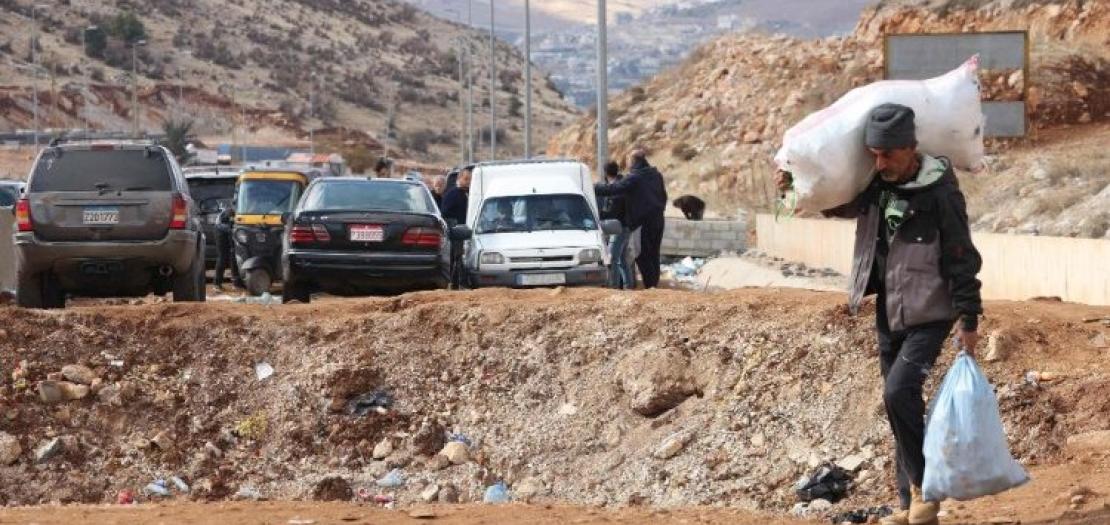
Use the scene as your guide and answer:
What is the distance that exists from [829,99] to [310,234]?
42442 mm

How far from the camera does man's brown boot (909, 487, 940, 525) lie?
897 cm

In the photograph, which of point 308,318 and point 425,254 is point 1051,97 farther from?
point 308,318

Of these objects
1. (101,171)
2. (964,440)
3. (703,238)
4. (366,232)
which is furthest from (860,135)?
(703,238)

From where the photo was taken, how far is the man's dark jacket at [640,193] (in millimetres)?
22984

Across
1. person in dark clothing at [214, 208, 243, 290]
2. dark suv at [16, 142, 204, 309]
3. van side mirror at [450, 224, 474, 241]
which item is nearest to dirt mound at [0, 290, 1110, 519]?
dark suv at [16, 142, 204, 309]

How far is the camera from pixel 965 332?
344 inches

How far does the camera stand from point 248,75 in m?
129

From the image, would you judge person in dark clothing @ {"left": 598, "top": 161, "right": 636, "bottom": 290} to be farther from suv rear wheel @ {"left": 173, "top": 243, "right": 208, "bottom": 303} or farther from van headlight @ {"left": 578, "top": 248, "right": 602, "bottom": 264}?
suv rear wheel @ {"left": 173, "top": 243, "right": 208, "bottom": 303}

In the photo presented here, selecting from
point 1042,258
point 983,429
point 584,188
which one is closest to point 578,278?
point 584,188

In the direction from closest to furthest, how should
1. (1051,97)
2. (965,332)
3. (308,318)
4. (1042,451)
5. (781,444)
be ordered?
(965,332), (1042,451), (781,444), (308,318), (1051,97)

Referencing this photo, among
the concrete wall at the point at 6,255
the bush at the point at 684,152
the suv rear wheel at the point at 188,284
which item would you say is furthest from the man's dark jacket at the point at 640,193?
the bush at the point at 684,152

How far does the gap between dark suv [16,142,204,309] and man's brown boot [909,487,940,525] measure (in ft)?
38.3

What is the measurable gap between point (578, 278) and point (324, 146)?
90158 millimetres

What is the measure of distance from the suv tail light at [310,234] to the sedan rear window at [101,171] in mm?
1854
